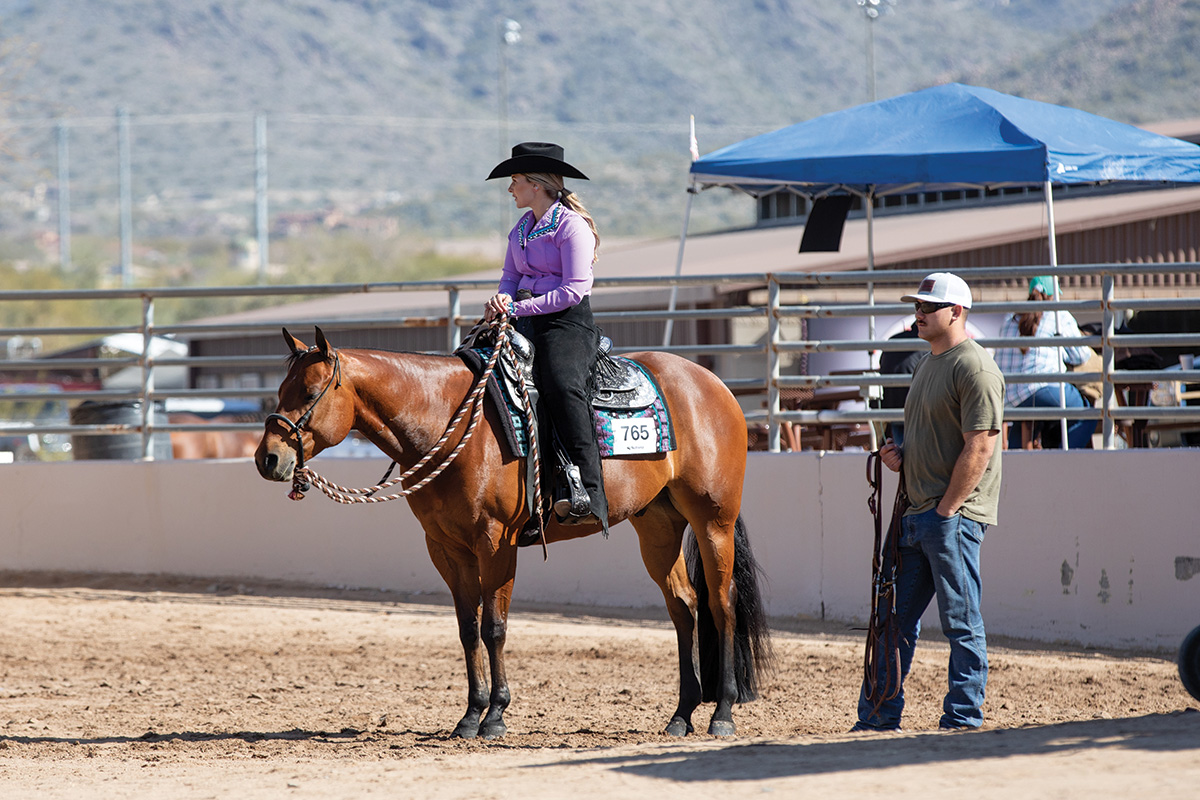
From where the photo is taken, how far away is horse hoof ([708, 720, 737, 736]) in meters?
5.95

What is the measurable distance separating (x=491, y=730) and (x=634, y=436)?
1.49 meters

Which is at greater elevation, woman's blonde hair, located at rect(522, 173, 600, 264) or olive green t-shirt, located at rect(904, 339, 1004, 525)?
woman's blonde hair, located at rect(522, 173, 600, 264)

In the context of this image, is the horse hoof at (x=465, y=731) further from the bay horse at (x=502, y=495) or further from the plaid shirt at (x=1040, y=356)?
the plaid shirt at (x=1040, y=356)

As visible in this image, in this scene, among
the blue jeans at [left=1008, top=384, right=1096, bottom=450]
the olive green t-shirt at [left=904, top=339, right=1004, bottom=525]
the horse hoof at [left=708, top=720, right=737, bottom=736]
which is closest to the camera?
the olive green t-shirt at [left=904, top=339, right=1004, bottom=525]

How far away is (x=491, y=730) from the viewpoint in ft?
18.9

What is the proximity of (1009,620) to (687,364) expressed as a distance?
121 inches

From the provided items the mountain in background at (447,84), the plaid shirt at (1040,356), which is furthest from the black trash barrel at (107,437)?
the mountain in background at (447,84)

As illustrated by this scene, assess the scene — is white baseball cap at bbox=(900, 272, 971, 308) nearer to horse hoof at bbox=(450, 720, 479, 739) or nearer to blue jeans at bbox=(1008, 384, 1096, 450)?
horse hoof at bbox=(450, 720, 479, 739)

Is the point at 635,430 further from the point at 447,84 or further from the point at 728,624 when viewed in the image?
the point at 447,84

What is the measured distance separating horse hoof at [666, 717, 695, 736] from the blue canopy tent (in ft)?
15.1

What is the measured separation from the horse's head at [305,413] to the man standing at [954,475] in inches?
96.0

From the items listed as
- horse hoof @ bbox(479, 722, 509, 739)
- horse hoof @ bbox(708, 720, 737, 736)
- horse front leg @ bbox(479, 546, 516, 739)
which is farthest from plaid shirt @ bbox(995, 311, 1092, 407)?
horse hoof @ bbox(479, 722, 509, 739)

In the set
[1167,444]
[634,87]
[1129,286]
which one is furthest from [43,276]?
[634,87]

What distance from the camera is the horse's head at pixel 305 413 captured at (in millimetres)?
5355
